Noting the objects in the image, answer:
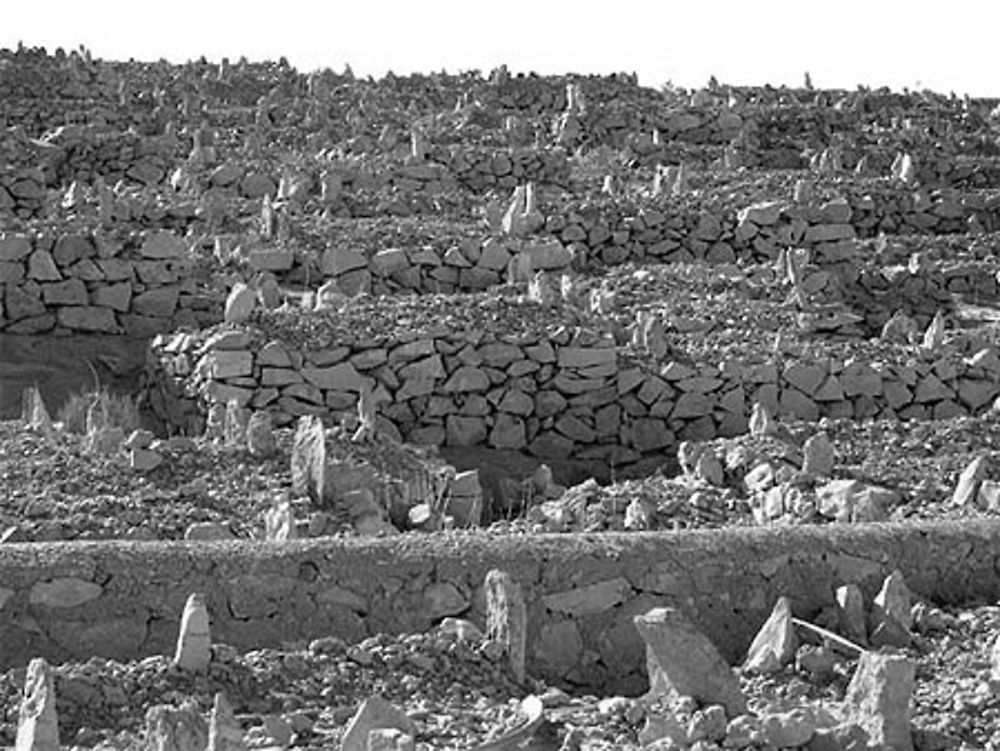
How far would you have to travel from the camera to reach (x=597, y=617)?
7383 mm

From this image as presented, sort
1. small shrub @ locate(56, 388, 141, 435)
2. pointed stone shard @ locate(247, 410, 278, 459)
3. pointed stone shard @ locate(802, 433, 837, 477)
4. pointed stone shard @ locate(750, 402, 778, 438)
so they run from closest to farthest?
pointed stone shard @ locate(247, 410, 278, 459), pointed stone shard @ locate(802, 433, 837, 477), small shrub @ locate(56, 388, 141, 435), pointed stone shard @ locate(750, 402, 778, 438)

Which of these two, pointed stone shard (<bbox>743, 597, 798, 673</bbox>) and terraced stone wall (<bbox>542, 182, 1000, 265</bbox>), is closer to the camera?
pointed stone shard (<bbox>743, 597, 798, 673</bbox>)

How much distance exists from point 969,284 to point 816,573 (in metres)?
10.4

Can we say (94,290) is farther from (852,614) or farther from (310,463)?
(852,614)

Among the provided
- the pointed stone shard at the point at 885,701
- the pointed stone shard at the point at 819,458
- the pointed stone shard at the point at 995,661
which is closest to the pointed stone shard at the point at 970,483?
the pointed stone shard at the point at 819,458

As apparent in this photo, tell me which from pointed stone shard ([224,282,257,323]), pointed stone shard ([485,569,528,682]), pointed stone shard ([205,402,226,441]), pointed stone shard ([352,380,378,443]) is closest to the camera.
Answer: pointed stone shard ([485,569,528,682])

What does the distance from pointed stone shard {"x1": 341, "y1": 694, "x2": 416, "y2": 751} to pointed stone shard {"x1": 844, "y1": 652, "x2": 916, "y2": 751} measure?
4.45ft

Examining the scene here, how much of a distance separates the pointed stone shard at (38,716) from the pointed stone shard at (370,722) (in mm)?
825

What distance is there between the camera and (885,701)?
612 centimetres

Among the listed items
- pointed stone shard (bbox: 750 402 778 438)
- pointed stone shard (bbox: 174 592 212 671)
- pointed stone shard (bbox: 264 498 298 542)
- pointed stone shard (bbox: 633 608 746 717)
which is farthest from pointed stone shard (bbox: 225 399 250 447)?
pointed stone shard (bbox: 633 608 746 717)

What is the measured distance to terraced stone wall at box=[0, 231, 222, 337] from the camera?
45.2ft

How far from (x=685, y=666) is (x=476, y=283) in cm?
857

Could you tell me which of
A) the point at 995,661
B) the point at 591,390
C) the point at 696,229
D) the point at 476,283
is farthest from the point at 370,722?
the point at 696,229

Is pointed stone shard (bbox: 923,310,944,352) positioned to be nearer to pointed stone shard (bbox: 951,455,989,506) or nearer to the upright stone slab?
pointed stone shard (bbox: 951,455,989,506)
